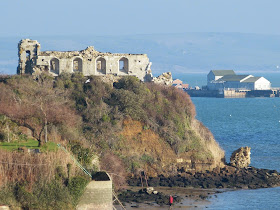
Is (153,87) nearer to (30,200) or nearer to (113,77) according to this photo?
(113,77)

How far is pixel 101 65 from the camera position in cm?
6588

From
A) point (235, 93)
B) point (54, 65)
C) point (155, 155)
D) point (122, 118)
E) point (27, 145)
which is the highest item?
point (235, 93)

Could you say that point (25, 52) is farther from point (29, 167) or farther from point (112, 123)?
point (29, 167)

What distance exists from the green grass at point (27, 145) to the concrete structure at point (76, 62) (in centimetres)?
2263

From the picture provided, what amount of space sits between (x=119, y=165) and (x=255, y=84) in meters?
151

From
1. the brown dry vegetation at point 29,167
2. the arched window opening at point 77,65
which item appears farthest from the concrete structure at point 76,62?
the brown dry vegetation at point 29,167

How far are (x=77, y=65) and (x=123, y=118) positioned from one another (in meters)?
10.6

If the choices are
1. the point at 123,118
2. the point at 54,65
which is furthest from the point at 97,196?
the point at 54,65

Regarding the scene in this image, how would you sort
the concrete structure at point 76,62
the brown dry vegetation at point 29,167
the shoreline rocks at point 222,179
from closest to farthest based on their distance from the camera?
the brown dry vegetation at point 29,167 < the shoreline rocks at point 222,179 < the concrete structure at point 76,62

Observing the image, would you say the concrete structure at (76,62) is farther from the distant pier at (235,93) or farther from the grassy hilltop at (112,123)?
the distant pier at (235,93)

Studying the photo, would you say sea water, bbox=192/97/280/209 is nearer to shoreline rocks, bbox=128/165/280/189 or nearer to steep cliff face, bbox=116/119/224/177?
shoreline rocks, bbox=128/165/280/189

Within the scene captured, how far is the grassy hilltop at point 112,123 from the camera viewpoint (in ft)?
146

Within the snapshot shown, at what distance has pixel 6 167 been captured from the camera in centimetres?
3234

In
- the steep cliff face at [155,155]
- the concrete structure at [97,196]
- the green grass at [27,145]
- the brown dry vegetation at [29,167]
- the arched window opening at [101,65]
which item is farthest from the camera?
the arched window opening at [101,65]
